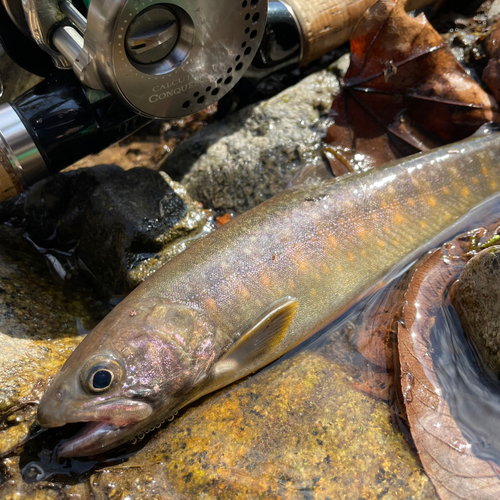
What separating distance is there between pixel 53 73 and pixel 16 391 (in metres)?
2.05

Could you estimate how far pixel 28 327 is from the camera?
265 centimetres

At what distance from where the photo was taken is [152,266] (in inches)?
124

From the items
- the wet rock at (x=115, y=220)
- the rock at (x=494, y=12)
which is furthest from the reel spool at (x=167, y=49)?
the rock at (x=494, y=12)

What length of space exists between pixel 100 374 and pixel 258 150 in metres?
2.36

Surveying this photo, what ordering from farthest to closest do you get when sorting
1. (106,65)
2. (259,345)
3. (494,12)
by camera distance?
(494,12) < (259,345) < (106,65)

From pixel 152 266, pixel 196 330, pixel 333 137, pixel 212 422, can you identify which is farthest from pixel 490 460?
pixel 333 137

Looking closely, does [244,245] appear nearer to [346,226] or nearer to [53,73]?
[346,226]

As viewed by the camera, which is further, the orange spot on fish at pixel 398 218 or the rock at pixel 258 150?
the rock at pixel 258 150

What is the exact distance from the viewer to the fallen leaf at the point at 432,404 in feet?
6.52

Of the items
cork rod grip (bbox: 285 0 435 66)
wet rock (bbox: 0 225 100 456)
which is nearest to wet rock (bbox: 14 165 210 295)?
wet rock (bbox: 0 225 100 456)

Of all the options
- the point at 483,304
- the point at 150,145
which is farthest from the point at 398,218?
the point at 150,145

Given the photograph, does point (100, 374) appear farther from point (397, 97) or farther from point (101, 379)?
point (397, 97)

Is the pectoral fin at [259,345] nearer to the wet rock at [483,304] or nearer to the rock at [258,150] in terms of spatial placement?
the wet rock at [483,304]

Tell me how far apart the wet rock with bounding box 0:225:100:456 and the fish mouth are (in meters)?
0.28
